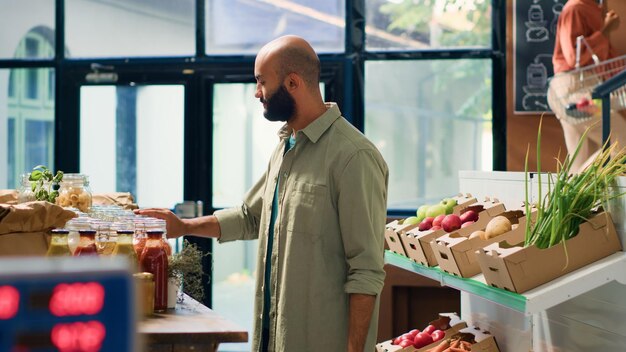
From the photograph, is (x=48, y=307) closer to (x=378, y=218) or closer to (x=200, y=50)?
(x=378, y=218)

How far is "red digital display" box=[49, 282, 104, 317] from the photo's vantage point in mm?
498

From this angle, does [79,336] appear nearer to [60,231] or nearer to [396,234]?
[60,231]

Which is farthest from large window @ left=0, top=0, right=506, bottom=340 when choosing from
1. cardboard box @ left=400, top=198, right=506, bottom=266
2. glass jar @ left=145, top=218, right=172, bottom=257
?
glass jar @ left=145, top=218, right=172, bottom=257

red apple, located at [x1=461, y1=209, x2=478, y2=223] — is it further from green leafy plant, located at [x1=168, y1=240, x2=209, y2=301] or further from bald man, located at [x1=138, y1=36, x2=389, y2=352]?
green leafy plant, located at [x1=168, y1=240, x2=209, y2=301]

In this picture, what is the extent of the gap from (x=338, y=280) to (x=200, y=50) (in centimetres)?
396

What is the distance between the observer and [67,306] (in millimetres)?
503

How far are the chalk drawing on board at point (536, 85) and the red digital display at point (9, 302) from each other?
5715 millimetres

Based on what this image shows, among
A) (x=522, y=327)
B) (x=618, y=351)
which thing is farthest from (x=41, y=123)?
(x=618, y=351)

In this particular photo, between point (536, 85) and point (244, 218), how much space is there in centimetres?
323

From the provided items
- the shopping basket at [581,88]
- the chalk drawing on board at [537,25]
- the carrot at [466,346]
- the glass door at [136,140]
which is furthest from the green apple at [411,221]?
the glass door at [136,140]

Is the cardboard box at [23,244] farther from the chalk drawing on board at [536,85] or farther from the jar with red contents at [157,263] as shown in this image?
the chalk drawing on board at [536,85]

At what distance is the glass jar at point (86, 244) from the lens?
7.81 ft

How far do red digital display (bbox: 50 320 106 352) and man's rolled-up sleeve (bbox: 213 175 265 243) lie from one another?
2745 mm

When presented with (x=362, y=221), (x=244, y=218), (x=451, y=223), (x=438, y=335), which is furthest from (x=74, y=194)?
(x=438, y=335)
